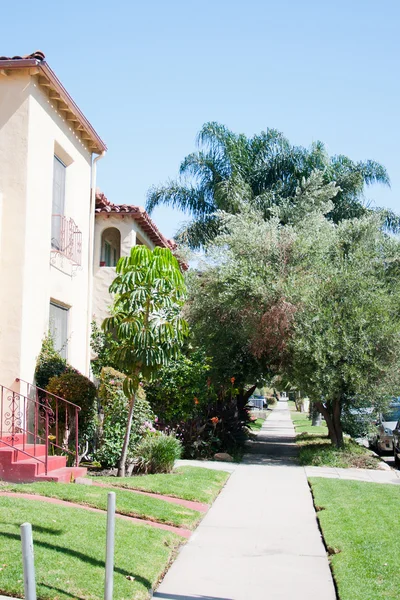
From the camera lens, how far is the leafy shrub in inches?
536

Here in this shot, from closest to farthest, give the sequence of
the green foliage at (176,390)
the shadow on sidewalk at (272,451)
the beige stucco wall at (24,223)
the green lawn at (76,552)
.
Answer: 1. the green lawn at (76,552)
2. the beige stucco wall at (24,223)
3. the green foliage at (176,390)
4. the shadow on sidewalk at (272,451)

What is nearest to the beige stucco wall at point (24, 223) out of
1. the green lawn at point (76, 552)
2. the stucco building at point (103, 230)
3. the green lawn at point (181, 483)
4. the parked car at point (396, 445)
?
the green lawn at point (181, 483)

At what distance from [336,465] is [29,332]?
323 inches

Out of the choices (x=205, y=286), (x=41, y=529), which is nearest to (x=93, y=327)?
(x=205, y=286)

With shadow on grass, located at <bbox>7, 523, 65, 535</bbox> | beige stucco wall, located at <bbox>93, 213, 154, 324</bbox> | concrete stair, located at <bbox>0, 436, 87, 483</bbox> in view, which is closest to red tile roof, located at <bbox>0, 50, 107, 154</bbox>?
beige stucco wall, located at <bbox>93, 213, 154, 324</bbox>

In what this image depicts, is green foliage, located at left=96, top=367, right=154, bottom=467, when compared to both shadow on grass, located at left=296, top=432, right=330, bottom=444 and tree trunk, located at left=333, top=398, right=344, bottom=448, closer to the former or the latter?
tree trunk, located at left=333, top=398, right=344, bottom=448

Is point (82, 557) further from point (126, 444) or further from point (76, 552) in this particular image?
point (126, 444)

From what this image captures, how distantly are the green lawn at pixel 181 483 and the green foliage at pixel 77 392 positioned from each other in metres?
1.32

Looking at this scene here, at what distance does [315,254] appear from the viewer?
62.2ft

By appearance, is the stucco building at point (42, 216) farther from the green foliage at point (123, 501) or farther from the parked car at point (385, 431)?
the parked car at point (385, 431)

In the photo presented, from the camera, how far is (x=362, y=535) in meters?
8.77

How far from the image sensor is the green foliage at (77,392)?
1262cm

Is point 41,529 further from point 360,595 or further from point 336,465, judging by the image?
point 336,465

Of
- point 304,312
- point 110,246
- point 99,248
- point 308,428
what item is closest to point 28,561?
point 304,312
